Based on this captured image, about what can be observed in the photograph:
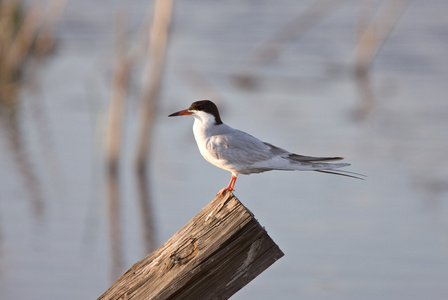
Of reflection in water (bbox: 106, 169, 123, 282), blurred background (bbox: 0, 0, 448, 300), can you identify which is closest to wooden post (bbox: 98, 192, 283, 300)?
blurred background (bbox: 0, 0, 448, 300)

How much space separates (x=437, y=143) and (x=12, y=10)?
372 inches

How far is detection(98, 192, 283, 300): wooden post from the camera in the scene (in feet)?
9.37

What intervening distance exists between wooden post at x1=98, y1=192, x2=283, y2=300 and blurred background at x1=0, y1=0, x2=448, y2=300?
4.36 m

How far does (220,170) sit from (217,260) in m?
7.03

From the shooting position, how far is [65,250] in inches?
320

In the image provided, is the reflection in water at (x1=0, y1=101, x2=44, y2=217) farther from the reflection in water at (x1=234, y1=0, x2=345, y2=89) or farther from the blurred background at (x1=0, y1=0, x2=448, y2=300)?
the reflection in water at (x1=234, y1=0, x2=345, y2=89)

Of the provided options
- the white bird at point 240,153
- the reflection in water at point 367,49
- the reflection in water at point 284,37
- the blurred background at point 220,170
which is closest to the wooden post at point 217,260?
the white bird at point 240,153

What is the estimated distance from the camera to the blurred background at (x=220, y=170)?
7.79 metres

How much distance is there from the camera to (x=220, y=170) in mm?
9875

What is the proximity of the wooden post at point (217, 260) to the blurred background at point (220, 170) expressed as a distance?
4362mm

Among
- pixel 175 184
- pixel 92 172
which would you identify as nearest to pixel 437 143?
pixel 175 184

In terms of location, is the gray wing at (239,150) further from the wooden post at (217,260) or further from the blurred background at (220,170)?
the blurred background at (220,170)

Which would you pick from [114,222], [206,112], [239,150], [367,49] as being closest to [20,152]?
[114,222]

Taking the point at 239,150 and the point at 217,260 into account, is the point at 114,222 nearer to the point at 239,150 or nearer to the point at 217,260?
the point at 239,150
